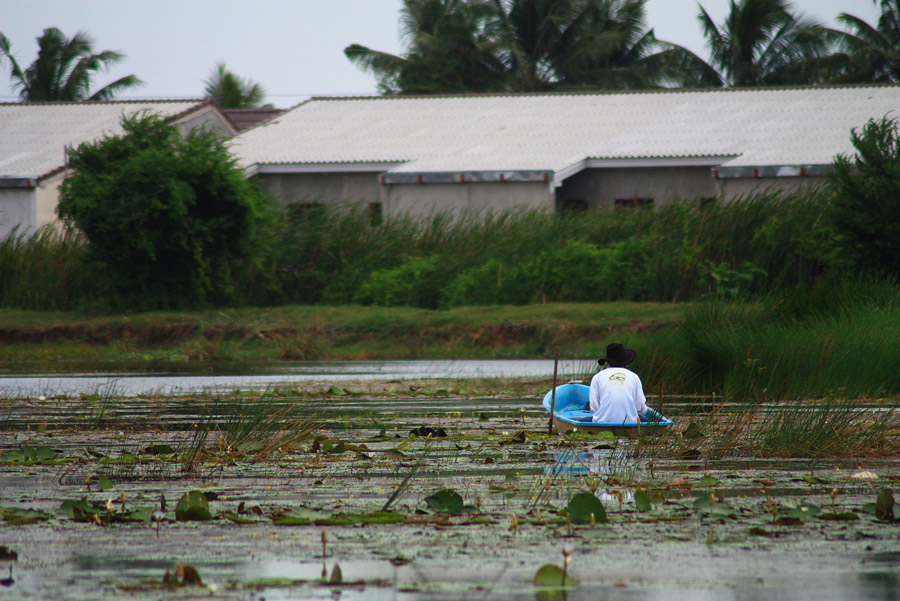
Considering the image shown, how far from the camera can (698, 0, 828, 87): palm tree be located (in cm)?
4478

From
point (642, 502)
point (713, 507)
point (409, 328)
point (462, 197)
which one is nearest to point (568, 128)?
point (462, 197)

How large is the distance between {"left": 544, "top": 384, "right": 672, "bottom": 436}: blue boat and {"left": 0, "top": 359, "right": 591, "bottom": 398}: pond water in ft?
11.0

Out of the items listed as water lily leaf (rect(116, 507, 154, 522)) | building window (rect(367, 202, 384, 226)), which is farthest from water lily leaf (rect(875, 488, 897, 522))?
building window (rect(367, 202, 384, 226))

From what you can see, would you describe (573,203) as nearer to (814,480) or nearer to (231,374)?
(231,374)

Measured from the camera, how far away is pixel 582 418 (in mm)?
10383

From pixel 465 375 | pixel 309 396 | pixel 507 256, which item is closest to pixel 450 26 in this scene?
pixel 507 256

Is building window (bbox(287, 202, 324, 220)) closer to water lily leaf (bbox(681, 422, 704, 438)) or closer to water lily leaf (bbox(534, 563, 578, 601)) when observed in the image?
water lily leaf (bbox(681, 422, 704, 438))

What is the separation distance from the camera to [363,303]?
25.6 metres

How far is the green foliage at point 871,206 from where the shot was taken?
19.2 m

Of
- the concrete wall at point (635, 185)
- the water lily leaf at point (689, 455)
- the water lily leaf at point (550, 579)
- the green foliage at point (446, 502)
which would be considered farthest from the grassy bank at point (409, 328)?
the water lily leaf at point (550, 579)

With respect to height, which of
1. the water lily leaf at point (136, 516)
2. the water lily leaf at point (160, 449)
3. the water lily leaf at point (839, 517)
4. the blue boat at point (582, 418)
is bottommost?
the blue boat at point (582, 418)

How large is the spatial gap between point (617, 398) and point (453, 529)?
4.60 meters

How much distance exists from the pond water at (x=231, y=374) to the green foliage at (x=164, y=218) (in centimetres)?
378

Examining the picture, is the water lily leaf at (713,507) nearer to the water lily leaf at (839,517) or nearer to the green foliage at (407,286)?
the water lily leaf at (839,517)
